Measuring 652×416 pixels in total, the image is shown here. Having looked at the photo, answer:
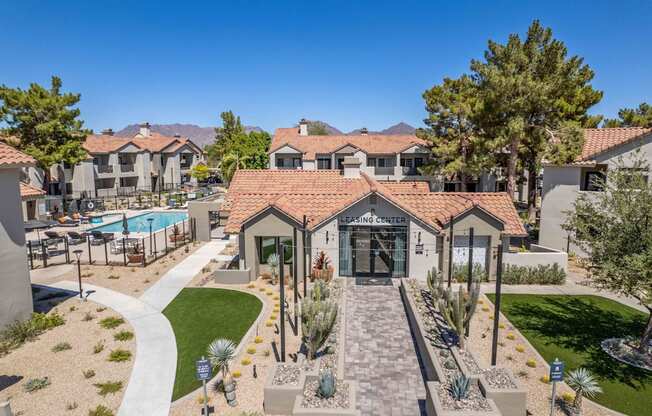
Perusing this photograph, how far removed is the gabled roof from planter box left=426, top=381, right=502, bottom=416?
4195cm

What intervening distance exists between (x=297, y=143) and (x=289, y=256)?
3381cm

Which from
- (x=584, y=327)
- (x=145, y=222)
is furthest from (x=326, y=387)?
(x=145, y=222)

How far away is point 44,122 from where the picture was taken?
4006 cm

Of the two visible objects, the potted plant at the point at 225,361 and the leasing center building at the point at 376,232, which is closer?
the potted plant at the point at 225,361

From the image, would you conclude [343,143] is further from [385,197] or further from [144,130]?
[144,130]

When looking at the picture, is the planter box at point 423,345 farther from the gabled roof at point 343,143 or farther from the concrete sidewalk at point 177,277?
the gabled roof at point 343,143

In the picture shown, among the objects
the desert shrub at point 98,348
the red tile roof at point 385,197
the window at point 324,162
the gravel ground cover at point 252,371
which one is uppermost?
the window at point 324,162

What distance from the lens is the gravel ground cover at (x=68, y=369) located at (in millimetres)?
11055

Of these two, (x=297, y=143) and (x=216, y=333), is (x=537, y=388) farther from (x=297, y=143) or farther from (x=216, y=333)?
(x=297, y=143)

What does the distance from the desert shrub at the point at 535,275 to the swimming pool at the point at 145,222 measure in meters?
30.7

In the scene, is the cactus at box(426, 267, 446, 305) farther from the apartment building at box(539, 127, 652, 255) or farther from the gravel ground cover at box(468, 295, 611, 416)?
the apartment building at box(539, 127, 652, 255)

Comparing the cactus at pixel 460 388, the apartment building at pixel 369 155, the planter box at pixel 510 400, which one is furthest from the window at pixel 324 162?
the planter box at pixel 510 400

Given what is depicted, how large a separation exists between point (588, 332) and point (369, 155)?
125 ft

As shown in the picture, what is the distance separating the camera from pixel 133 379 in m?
12.4
